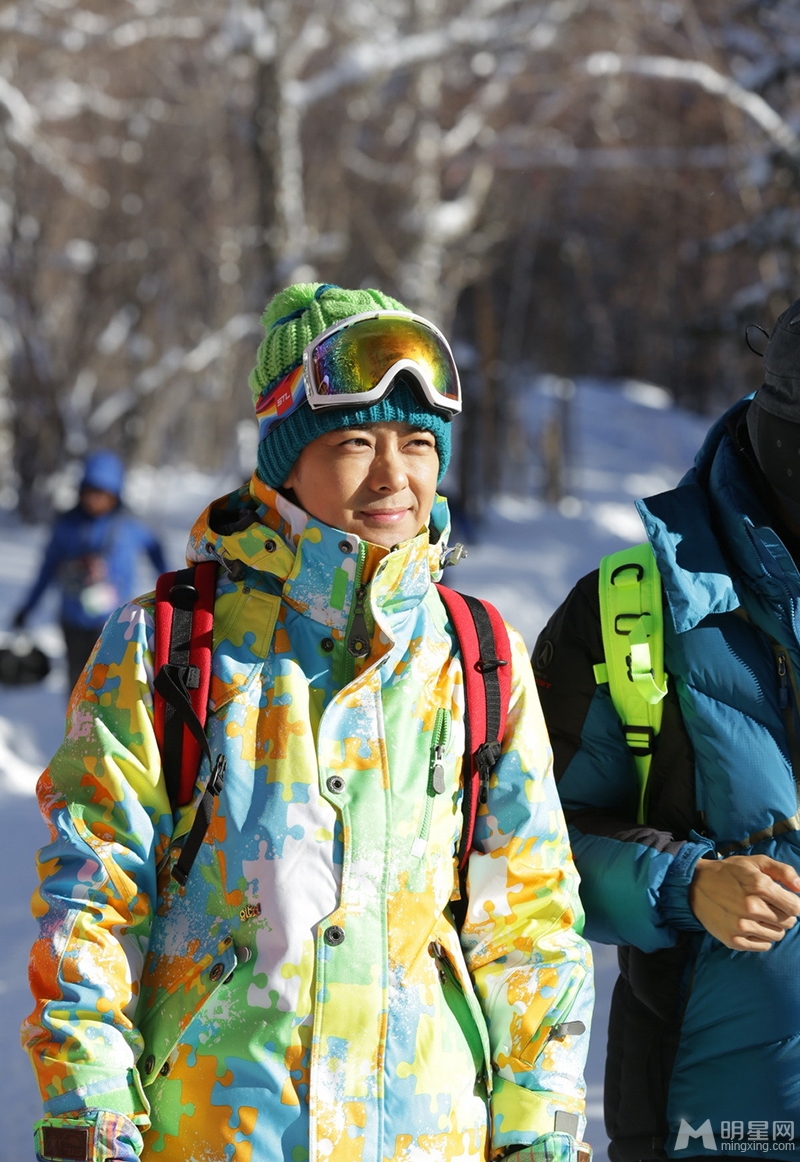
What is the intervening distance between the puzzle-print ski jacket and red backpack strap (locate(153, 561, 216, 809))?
0.02m

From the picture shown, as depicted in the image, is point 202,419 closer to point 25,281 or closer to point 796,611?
point 25,281

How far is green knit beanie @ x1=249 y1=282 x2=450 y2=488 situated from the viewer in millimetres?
2031

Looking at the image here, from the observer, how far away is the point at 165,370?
18828mm

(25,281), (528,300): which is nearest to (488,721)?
(25,281)

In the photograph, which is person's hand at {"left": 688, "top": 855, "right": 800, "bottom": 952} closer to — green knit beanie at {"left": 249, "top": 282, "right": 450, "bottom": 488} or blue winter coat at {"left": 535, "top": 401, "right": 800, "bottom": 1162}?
blue winter coat at {"left": 535, "top": 401, "right": 800, "bottom": 1162}

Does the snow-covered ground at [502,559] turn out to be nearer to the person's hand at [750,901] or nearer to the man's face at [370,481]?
the person's hand at [750,901]

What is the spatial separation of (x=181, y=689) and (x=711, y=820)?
2.86 ft

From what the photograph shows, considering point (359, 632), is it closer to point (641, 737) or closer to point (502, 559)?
point (641, 737)

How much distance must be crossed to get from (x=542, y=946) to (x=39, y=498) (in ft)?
61.4

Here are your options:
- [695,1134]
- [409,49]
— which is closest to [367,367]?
[695,1134]

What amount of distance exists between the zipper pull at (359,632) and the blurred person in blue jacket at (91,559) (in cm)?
563

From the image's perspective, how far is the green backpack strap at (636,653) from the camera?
2121 millimetres

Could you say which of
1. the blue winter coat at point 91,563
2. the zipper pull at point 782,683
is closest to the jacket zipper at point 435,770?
the zipper pull at point 782,683

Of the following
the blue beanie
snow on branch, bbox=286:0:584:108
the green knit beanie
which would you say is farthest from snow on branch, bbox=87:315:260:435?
the green knit beanie
